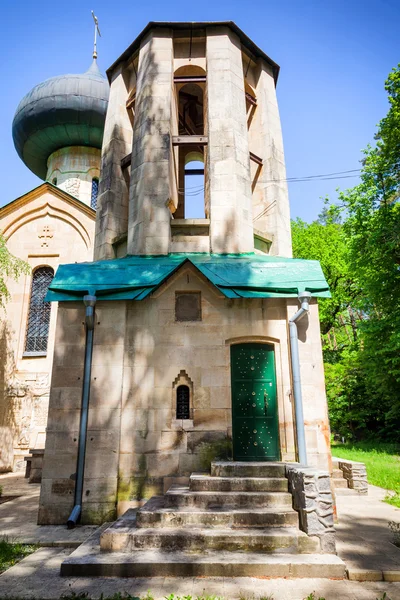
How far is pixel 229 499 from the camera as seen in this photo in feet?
20.8

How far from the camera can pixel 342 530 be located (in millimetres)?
7094

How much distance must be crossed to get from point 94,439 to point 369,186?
56.5ft

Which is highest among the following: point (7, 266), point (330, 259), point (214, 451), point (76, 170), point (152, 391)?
point (76, 170)

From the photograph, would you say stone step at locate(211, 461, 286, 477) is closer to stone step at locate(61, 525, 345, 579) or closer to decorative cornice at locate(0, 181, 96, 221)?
stone step at locate(61, 525, 345, 579)

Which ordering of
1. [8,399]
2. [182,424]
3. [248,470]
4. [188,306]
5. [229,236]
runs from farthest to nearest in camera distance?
[8,399] → [229,236] → [188,306] → [182,424] → [248,470]

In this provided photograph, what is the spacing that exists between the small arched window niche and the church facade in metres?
0.02

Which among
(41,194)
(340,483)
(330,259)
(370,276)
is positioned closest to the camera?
(340,483)

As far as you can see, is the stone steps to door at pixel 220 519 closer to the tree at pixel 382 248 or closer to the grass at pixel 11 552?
the grass at pixel 11 552

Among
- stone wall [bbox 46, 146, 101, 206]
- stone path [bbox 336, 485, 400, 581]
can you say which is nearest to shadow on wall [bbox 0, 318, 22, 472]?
stone wall [bbox 46, 146, 101, 206]

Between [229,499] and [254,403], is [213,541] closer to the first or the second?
[229,499]

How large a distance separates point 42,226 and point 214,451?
12.8 metres

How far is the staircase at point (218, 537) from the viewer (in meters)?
5.04

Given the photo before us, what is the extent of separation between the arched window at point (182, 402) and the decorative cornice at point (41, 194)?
10822mm

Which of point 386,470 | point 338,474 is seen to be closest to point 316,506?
point 338,474
